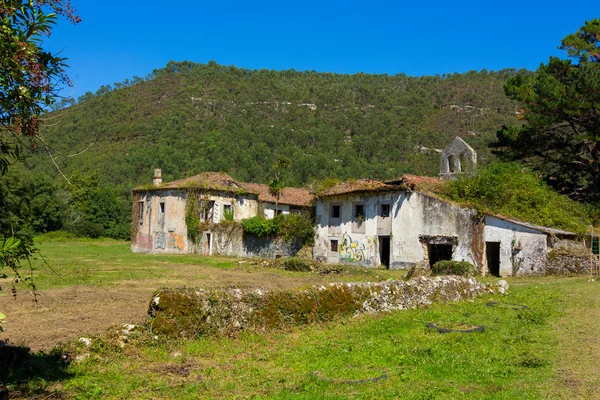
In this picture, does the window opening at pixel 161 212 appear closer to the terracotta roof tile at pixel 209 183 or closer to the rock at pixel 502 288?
the terracotta roof tile at pixel 209 183

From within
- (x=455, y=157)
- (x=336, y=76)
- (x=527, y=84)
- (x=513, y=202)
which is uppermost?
(x=336, y=76)

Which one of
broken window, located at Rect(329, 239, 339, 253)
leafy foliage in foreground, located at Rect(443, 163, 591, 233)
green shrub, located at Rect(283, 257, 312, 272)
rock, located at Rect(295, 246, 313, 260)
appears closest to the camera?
leafy foliage in foreground, located at Rect(443, 163, 591, 233)

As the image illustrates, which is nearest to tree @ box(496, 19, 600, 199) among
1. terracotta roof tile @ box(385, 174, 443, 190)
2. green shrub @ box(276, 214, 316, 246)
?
terracotta roof tile @ box(385, 174, 443, 190)

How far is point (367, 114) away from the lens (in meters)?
106

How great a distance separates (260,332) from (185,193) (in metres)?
36.0

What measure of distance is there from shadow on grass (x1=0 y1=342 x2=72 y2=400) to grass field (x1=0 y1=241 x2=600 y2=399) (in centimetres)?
2

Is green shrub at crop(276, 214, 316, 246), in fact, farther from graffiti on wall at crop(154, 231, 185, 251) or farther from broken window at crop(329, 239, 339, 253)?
graffiti on wall at crop(154, 231, 185, 251)

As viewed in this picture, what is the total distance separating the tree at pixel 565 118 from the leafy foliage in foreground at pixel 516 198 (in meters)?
3.77

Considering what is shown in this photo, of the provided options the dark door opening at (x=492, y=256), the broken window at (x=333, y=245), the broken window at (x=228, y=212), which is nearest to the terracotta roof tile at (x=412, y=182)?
→ the dark door opening at (x=492, y=256)

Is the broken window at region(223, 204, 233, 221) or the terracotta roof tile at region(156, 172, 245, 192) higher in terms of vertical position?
the terracotta roof tile at region(156, 172, 245, 192)

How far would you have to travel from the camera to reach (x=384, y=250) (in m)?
35.0

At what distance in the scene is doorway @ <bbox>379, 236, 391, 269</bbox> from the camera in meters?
34.4

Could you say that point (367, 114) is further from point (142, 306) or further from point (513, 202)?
point (142, 306)

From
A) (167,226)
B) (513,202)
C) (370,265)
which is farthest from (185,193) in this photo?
(513,202)
